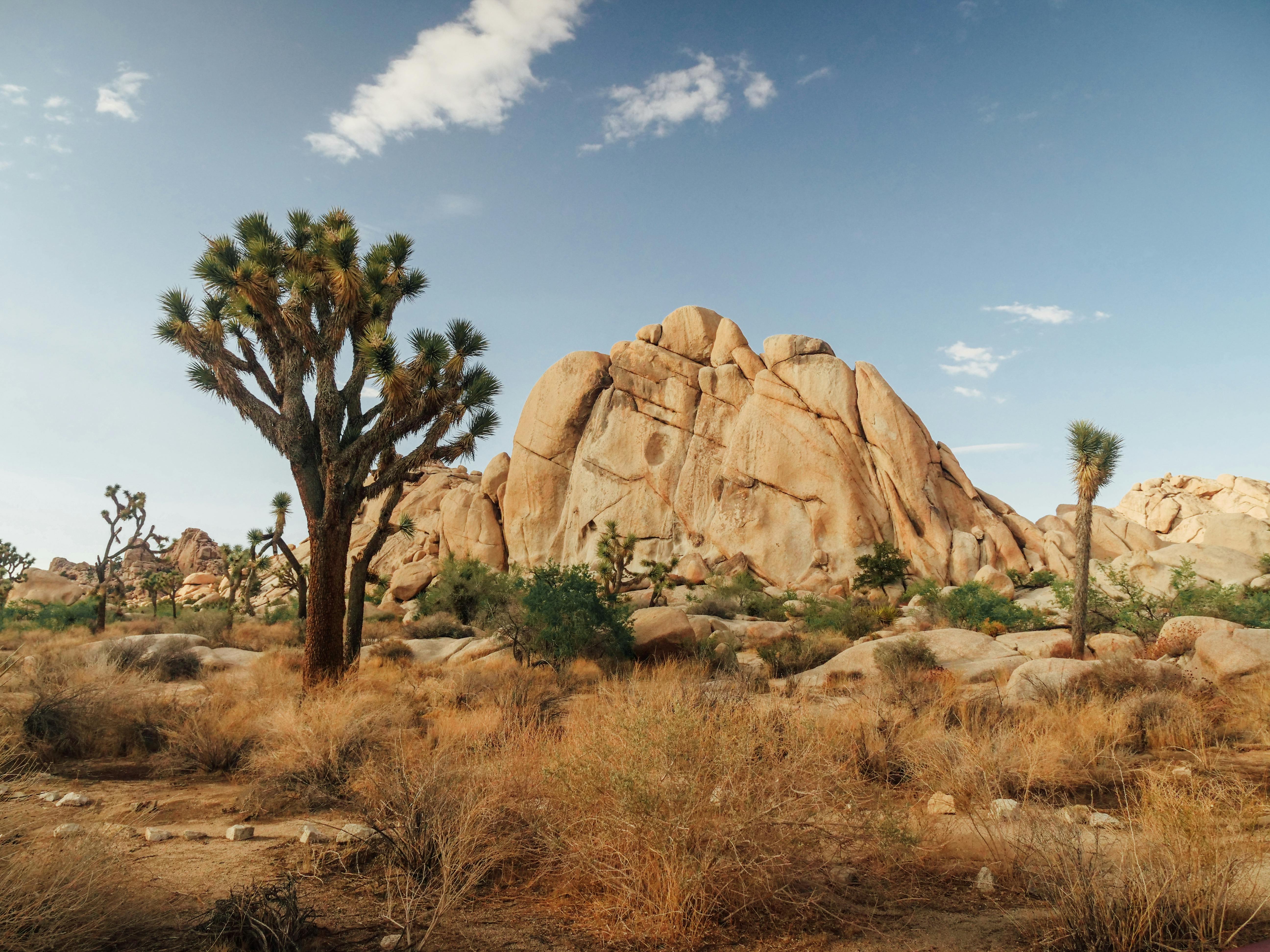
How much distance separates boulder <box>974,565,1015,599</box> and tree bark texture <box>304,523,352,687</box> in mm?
28968

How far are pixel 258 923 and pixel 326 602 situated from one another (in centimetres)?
977

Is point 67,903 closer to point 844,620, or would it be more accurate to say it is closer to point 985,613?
point 844,620

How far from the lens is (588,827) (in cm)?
439

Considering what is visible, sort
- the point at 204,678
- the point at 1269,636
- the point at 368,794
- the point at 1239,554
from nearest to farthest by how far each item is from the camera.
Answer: the point at 368,794, the point at 1269,636, the point at 204,678, the point at 1239,554

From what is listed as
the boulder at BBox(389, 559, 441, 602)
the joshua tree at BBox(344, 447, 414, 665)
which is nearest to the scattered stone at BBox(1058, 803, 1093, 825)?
the joshua tree at BBox(344, 447, 414, 665)

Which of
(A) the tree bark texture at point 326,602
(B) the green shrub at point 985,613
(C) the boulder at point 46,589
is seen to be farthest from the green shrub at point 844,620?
(C) the boulder at point 46,589

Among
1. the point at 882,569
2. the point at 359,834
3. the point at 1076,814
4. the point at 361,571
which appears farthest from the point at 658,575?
the point at 359,834

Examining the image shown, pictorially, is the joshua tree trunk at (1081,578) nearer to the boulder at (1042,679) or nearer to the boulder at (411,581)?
the boulder at (1042,679)

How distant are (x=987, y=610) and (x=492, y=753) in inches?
838

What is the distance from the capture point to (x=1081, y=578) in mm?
18219

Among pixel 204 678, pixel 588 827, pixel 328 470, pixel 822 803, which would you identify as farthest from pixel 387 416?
pixel 822 803

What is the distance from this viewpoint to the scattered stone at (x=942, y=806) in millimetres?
5738

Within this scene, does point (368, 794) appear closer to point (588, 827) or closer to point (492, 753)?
point (492, 753)

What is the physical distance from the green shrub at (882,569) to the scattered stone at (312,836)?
35030 mm
